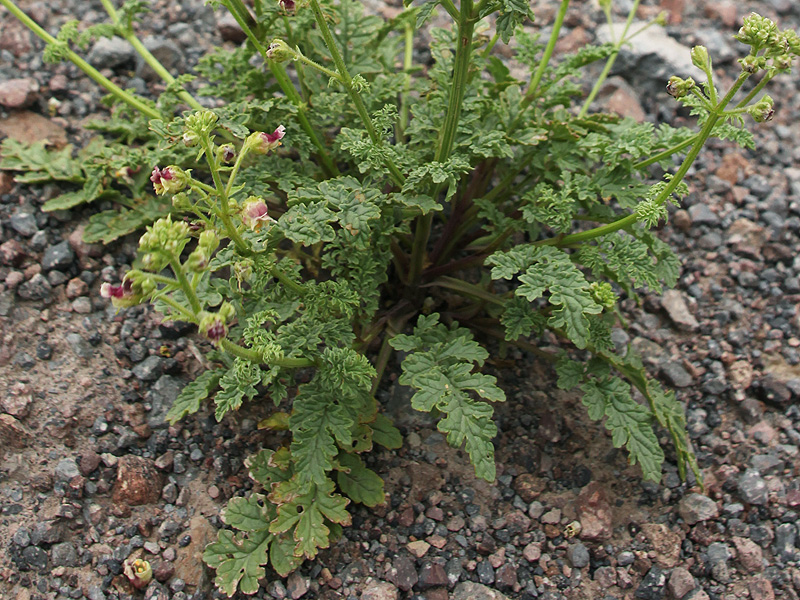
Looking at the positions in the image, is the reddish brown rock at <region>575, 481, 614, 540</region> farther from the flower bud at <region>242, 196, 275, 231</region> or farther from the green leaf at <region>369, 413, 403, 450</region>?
the flower bud at <region>242, 196, 275, 231</region>

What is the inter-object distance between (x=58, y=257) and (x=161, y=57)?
5.07ft

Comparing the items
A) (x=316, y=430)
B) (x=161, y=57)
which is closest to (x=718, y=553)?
(x=316, y=430)

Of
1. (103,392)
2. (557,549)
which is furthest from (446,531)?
(103,392)

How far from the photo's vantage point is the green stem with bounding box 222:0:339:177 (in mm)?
3078

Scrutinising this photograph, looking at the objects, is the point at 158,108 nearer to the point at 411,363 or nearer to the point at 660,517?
the point at 411,363

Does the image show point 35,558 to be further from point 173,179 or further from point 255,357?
point 173,179

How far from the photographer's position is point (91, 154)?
406 cm

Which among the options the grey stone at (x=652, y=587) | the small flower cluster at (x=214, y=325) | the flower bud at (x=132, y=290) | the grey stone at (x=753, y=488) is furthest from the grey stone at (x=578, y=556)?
the flower bud at (x=132, y=290)

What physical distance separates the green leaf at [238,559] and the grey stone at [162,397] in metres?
0.64

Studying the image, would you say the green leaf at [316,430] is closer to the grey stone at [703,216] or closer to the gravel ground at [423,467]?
the gravel ground at [423,467]

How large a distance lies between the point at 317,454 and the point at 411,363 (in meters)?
0.50

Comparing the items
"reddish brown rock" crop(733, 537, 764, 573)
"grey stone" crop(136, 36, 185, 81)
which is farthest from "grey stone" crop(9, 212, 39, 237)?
"reddish brown rock" crop(733, 537, 764, 573)

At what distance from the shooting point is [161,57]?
465 cm

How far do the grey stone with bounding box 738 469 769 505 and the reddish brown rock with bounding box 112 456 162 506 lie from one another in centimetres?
257
